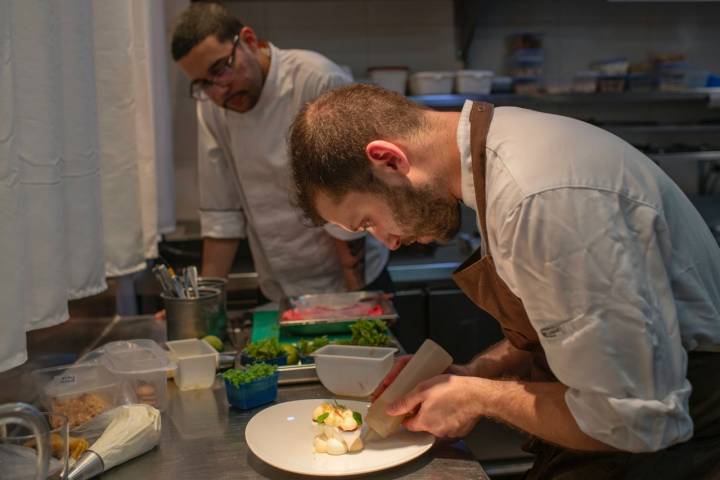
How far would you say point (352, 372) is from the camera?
5.10 feet

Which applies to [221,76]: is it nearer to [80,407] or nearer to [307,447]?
[80,407]

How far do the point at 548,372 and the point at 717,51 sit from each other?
147 inches

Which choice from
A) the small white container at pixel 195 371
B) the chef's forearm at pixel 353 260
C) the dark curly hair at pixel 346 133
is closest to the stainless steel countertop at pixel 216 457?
the small white container at pixel 195 371

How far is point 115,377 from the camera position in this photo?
59.4 inches

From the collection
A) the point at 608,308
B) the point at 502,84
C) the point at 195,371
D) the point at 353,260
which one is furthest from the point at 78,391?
the point at 502,84

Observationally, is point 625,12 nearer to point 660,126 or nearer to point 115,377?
point 660,126

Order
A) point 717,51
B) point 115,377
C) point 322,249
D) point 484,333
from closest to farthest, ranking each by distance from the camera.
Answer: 1. point 115,377
2. point 322,249
3. point 484,333
4. point 717,51

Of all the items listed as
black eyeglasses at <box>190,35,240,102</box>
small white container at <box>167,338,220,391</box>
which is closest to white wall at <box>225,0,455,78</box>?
black eyeglasses at <box>190,35,240,102</box>

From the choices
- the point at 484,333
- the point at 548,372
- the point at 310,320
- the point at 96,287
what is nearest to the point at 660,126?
the point at 484,333

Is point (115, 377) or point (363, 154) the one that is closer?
point (363, 154)

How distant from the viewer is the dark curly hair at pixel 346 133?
1.23m

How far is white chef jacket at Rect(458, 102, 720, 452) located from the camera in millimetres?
1026

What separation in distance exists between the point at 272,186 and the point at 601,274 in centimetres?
169

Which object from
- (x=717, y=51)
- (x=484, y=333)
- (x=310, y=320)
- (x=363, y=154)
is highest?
(x=717, y=51)
